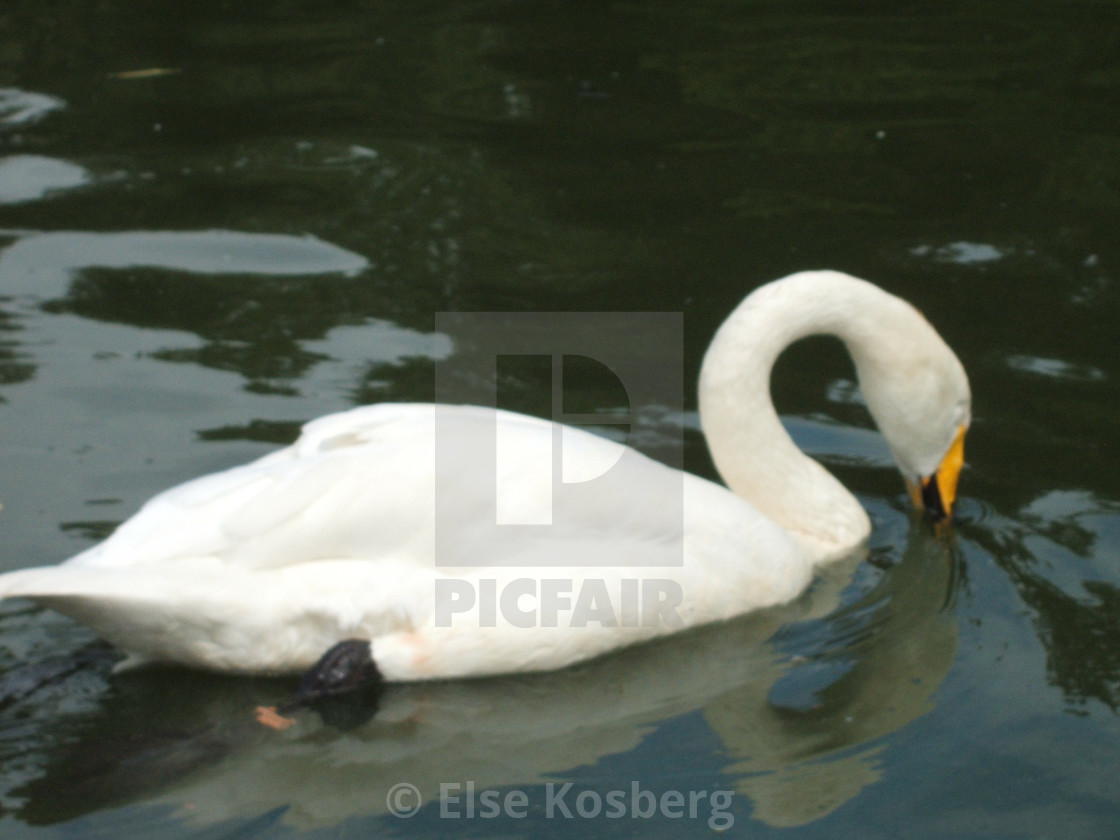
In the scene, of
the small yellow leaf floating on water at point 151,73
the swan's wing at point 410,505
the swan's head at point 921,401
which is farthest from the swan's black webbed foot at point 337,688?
the small yellow leaf floating on water at point 151,73

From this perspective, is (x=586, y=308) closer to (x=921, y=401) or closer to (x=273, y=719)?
(x=921, y=401)

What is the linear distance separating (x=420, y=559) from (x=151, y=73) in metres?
6.71

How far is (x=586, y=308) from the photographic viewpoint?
675 cm

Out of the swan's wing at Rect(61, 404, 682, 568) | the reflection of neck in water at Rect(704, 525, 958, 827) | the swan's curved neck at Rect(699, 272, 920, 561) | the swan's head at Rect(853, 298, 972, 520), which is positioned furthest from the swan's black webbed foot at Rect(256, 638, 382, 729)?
the swan's head at Rect(853, 298, 972, 520)

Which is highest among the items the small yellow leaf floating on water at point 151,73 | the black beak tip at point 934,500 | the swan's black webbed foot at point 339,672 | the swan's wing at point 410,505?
the small yellow leaf floating on water at point 151,73

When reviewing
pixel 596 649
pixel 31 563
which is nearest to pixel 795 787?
pixel 596 649

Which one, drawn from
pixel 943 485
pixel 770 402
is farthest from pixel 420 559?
pixel 943 485

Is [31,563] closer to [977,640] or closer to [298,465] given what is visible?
[298,465]

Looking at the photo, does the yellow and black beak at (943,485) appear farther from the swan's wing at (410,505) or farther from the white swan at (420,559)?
the swan's wing at (410,505)

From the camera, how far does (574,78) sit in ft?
31.7

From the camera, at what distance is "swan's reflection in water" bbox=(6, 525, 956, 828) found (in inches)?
139

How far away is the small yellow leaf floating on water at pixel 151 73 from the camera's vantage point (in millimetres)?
9523

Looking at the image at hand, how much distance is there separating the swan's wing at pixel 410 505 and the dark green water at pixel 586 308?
41 cm

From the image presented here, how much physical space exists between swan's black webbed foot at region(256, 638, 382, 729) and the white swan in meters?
0.02
